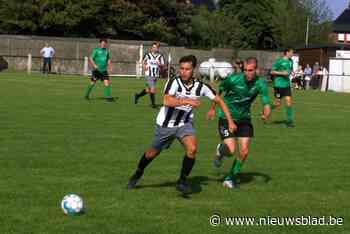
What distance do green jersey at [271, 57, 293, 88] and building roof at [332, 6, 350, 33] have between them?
91.7m

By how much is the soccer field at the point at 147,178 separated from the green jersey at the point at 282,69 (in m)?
1.20

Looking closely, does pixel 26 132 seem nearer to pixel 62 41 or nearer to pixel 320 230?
pixel 320 230

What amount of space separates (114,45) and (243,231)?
49550 mm

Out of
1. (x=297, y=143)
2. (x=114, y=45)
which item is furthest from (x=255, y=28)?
(x=297, y=143)

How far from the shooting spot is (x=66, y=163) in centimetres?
1204

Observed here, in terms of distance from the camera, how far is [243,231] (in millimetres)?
8055

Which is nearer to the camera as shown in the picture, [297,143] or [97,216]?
[97,216]

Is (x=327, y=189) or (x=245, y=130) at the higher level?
(x=245, y=130)

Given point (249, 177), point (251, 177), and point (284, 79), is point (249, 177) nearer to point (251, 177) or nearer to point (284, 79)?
point (251, 177)

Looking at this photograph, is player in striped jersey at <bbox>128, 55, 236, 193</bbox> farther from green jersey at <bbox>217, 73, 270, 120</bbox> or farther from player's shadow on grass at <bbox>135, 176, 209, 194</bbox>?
green jersey at <bbox>217, 73, 270, 120</bbox>

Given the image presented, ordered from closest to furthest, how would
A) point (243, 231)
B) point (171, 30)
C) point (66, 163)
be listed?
point (243, 231) < point (66, 163) < point (171, 30)

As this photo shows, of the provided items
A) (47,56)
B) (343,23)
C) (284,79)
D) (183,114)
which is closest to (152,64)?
(284,79)

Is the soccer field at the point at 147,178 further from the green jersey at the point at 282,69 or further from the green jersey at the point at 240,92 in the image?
the green jersey at the point at 282,69

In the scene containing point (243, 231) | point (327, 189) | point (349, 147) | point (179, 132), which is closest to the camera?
point (243, 231)
